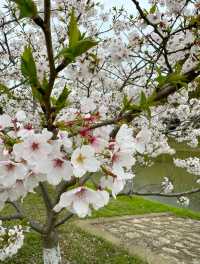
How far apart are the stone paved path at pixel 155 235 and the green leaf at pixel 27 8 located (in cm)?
535

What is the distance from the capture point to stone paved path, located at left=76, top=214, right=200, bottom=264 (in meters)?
6.32

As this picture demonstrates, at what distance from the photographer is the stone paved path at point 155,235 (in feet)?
20.7

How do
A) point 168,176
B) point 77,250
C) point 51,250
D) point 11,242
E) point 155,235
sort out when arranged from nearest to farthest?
point 51,250 → point 11,242 → point 77,250 → point 155,235 → point 168,176

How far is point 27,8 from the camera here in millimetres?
1125

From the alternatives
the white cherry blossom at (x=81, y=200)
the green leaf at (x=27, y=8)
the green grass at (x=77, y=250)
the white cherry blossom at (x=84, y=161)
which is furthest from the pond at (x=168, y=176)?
the green leaf at (x=27, y=8)

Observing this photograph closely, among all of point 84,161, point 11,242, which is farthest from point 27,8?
point 11,242

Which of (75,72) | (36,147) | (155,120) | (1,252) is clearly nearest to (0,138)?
(36,147)

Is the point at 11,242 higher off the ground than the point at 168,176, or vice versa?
the point at 168,176

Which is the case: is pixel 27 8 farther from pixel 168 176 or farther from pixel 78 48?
pixel 168 176

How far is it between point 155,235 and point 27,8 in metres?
6.74

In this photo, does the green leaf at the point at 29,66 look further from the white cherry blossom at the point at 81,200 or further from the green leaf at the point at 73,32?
the white cherry blossom at the point at 81,200

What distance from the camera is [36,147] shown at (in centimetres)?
114

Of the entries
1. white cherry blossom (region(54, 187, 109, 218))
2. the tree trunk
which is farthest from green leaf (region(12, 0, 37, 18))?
the tree trunk

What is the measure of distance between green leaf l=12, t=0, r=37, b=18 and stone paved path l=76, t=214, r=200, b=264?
17.5 feet
